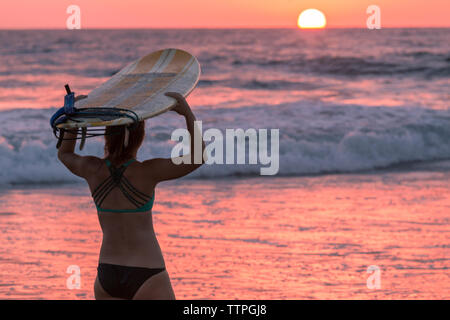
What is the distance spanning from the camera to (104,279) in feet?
10.9

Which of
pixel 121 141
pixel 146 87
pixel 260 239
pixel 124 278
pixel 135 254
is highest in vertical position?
pixel 146 87

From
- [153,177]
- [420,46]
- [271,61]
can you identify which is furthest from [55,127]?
[420,46]

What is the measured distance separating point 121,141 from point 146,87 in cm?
42

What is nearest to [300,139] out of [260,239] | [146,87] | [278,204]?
[278,204]

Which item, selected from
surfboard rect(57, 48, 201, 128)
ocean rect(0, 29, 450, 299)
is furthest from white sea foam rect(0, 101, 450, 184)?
surfboard rect(57, 48, 201, 128)

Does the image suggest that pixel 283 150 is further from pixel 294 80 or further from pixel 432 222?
pixel 294 80

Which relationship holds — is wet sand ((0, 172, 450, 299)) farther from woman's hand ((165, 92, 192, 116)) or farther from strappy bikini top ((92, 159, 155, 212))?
woman's hand ((165, 92, 192, 116))

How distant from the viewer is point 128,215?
3.25 metres

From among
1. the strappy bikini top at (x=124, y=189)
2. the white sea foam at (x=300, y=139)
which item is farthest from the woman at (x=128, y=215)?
the white sea foam at (x=300, y=139)

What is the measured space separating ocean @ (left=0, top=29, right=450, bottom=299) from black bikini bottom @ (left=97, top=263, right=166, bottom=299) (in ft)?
9.55

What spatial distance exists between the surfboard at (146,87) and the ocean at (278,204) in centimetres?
288

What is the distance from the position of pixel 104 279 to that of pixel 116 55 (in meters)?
39.7

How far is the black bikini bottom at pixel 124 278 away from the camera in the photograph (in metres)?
3.27

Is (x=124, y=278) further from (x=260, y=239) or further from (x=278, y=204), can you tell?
(x=278, y=204)
